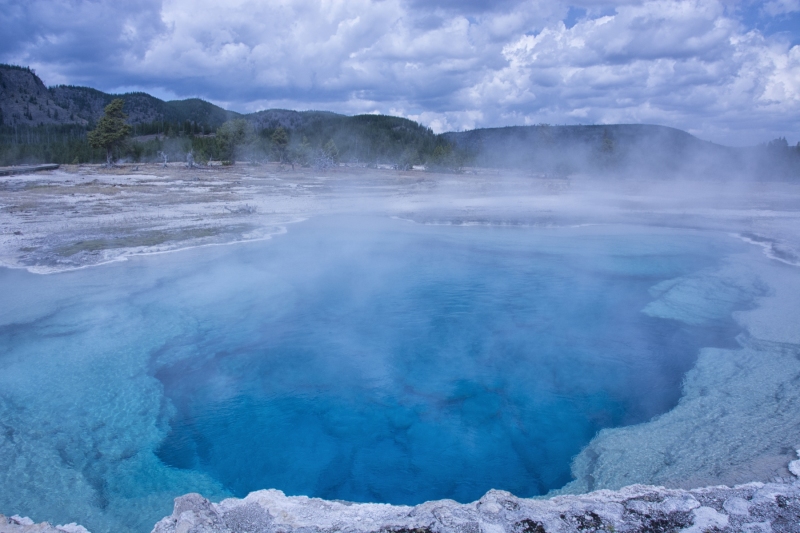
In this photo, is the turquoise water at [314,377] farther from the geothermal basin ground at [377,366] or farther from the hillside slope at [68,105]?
the hillside slope at [68,105]

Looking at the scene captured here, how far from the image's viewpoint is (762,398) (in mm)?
4898

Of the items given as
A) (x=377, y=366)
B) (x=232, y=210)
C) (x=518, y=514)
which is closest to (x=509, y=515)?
(x=518, y=514)

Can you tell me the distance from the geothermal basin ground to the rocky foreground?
0.57m

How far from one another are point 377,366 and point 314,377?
0.76 metres

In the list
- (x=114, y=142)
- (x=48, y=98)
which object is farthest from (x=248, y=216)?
(x=48, y=98)

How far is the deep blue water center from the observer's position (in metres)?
4.30

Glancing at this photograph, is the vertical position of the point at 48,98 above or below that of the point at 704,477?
above

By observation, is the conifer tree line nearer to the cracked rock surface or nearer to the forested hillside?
the forested hillside

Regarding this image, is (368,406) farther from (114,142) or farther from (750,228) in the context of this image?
(114,142)

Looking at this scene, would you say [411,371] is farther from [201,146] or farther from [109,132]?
[201,146]

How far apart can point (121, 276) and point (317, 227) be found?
6.11m

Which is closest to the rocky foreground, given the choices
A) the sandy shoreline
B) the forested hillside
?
the sandy shoreline

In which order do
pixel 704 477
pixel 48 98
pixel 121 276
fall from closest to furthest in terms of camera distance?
pixel 704 477 < pixel 121 276 < pixel 48 98

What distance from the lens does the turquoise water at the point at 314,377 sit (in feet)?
13.5
